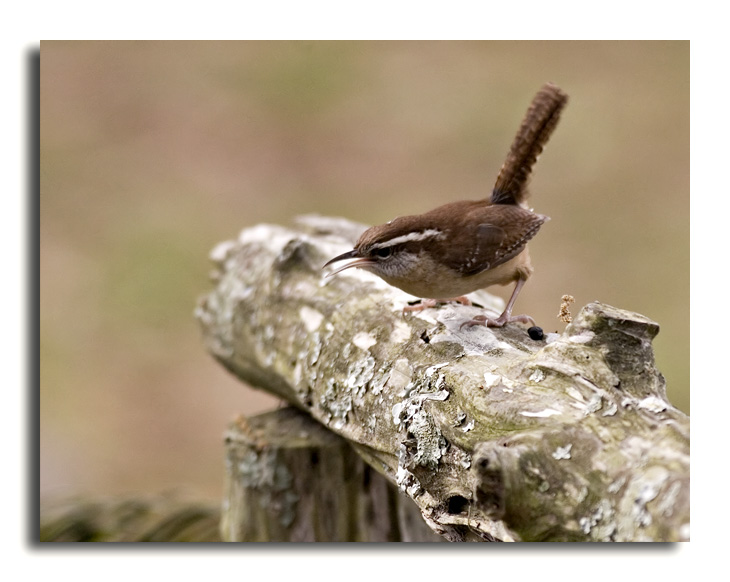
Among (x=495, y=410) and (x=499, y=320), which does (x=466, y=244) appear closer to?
(x=499, y=320)

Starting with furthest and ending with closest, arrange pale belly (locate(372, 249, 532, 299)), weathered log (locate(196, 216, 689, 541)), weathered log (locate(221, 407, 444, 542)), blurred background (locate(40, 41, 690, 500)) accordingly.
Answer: blurred background (locate(40, 41, 690, 500)), weathered log (locate(221, 407, 444, 542)), pale belly (locate(372, 249, 532, 299)), weathered log (locate(196, 216, 689, 541))

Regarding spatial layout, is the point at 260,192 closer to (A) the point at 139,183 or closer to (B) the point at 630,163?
(A) the point at 139,183

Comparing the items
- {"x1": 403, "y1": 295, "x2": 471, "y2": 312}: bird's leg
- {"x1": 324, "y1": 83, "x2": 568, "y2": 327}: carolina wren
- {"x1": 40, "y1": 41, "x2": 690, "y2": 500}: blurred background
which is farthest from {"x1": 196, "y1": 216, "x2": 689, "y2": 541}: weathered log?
{"x1": 40, "y1": 41, "x2": 690, "y2": 500}: blurred background

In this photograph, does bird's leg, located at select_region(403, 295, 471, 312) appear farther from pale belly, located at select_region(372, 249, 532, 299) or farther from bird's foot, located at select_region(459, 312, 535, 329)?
bird's foot, located at select_region(459, 312, 535, 329)

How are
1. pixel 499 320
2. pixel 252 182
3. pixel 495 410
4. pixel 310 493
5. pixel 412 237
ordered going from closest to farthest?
pixel 495 410 → pixel 499 320 → pixel 412 237 → pixel 310 493 → pixel 252 182

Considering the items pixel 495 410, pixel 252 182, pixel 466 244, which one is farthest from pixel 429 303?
pixel 252 182

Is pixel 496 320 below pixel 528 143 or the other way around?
below

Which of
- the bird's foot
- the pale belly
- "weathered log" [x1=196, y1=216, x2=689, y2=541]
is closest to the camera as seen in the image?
"weathered log" [x1=196, y1=216, x2=689, y2=541]
